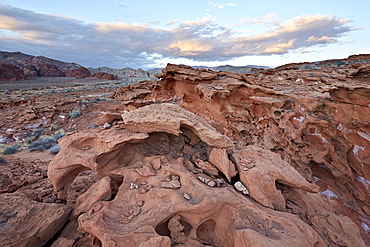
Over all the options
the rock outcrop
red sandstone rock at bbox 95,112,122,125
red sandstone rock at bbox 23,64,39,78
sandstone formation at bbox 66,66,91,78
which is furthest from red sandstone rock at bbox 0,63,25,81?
red sandstone rock at bbox 95,112,122,125

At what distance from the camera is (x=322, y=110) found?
6.48m

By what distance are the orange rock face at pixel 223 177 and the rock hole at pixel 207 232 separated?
0.02 meters

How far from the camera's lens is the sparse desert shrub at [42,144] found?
846cm

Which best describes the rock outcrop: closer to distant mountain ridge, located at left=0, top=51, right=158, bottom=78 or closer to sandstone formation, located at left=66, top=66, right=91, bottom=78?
sandstone formation, located at left=66, top=66, right=91, bottom=78

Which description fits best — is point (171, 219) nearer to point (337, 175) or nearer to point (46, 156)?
point (337, 175)

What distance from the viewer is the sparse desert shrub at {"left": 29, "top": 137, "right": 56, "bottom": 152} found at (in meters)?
8.46

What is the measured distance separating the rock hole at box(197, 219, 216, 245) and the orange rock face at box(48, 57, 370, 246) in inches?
0.7

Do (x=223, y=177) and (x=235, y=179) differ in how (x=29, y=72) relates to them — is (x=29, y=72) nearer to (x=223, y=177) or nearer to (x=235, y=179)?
(x=223, y=177)

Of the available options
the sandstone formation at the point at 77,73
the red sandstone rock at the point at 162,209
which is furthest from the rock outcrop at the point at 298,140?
the sandstone formation at the point at 77,73

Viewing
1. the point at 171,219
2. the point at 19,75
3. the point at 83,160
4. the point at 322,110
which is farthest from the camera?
the point at 19,75

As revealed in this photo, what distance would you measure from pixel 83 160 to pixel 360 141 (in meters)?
8.46

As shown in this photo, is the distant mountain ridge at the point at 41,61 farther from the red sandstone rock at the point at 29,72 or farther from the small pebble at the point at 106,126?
the small pebble at the point at 106,126

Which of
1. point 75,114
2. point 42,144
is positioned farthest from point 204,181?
point 75,114

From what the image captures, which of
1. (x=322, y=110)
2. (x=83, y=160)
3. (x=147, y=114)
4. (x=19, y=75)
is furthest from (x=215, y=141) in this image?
(x=19, y=75)
